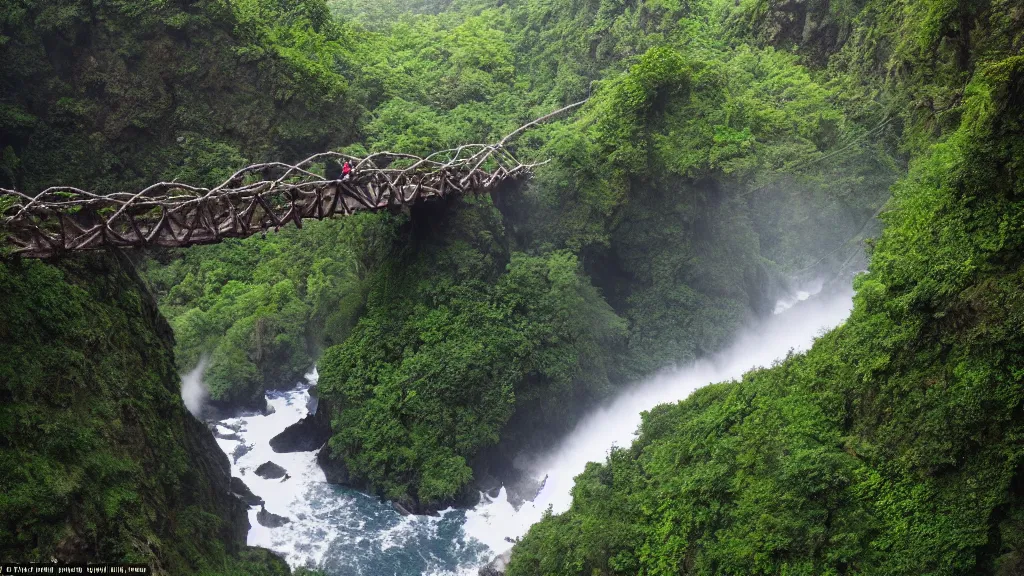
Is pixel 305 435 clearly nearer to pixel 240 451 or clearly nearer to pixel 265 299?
pixel 240 451

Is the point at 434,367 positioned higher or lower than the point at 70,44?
lower

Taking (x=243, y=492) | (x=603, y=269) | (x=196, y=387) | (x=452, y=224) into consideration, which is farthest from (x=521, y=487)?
(x=196, y=387)

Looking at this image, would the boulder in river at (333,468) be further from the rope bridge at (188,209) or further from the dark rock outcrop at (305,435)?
the rope bridge at (188,209)

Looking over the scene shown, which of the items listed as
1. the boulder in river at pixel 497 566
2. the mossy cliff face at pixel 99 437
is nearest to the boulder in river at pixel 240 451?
the mossy cliff face at pixel 99 437

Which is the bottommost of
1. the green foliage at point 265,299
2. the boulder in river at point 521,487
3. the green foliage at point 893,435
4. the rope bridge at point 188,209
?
the green foliage at point 893,435

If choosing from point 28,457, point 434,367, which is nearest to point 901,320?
point 434,367

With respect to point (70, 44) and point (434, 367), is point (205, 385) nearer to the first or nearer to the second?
point (434, 367)

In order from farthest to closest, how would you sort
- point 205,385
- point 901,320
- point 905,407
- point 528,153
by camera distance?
point 528,153 → point 205,385 → point 901,320 → point 905,407
